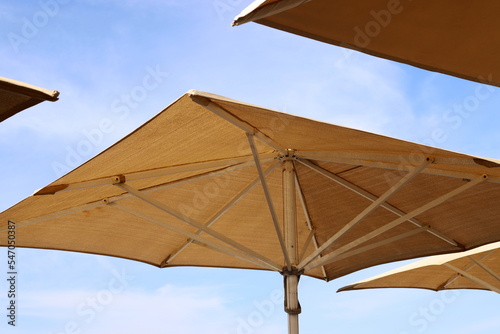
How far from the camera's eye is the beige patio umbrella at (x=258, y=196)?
15.8 ft

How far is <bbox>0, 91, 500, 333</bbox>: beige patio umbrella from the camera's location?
4.82m

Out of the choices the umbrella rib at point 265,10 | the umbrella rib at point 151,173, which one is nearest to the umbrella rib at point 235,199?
the umbrella rib at point 151,173

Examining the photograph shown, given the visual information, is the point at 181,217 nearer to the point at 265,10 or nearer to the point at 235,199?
the point at 235,199

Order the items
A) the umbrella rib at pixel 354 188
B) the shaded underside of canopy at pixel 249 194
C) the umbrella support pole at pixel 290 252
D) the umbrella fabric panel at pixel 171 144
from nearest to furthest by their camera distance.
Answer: the umbrella fabric panel at pixel 171 144, the shaded underside of canopy at pixel 249 194, the umbrella support pole at pixel 290 252, the umbrella rib at pixel 354 188

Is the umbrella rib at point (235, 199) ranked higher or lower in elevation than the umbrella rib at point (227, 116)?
higher

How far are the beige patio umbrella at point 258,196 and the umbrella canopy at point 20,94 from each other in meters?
1.64

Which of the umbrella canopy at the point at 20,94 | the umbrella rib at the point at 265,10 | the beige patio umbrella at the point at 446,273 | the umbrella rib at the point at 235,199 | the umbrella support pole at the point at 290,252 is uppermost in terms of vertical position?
the beige patio umbrella at the point at 446,273

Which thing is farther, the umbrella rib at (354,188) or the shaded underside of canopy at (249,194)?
the umbrella rib at (354,188)

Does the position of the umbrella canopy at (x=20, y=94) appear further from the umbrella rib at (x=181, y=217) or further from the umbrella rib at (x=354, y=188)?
the umbrella rib at (x=354, y=188)

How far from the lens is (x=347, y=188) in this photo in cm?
691

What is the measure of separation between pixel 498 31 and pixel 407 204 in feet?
13.8

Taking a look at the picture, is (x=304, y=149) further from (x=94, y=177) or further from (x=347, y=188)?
(x=94, y=177)

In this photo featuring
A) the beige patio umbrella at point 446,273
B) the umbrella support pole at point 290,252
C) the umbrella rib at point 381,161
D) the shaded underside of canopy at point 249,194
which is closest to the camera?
the shaded underside of canopy at point 249,194

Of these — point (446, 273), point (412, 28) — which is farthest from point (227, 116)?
point (446, 273)
